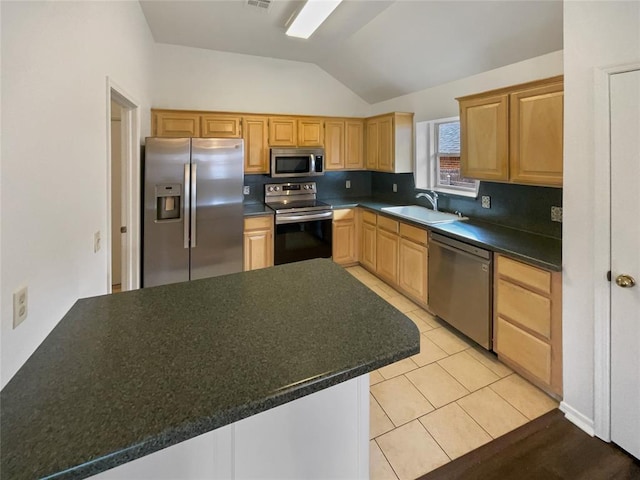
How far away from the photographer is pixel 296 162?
443 cm

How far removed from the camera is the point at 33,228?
3.62 ft

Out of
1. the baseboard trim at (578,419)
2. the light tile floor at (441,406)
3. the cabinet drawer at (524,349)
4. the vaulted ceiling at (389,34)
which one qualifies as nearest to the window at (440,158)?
the vaulted ceiling at (389,34)

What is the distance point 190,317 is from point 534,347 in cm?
218

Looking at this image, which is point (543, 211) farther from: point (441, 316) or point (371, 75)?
point (371, 75)

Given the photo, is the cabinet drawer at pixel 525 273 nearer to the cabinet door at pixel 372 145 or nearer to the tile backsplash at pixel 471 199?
the tile backsplash at pixel 471 199

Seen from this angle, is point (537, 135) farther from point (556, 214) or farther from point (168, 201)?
point (168, 201)

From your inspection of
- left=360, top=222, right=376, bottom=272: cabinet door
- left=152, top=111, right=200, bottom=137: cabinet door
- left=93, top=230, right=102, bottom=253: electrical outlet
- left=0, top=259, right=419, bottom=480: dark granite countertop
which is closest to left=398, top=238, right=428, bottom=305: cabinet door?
left=360, top=222, right=376, bottom=272: cabinet door

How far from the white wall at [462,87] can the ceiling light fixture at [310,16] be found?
133 centimetres

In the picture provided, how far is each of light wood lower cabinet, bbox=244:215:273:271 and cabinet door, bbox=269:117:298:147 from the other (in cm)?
108

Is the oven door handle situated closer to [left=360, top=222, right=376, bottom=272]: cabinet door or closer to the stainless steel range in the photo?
the stainless steel range

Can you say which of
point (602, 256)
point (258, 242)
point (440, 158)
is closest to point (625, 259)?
point (602, 256)

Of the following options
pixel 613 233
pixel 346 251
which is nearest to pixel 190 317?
pixel 613 233

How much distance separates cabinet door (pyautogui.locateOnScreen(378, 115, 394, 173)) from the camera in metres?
4.25

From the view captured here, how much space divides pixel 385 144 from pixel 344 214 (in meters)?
1.09
